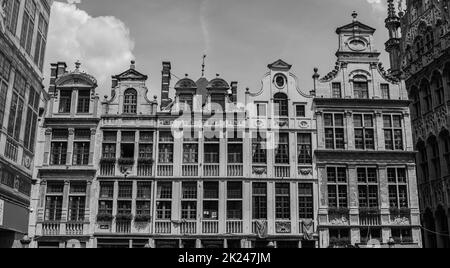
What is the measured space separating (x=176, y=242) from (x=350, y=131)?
11190 millimetres

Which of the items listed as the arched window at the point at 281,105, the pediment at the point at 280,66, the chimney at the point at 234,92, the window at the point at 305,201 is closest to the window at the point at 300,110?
the arched window at the point at 281,105

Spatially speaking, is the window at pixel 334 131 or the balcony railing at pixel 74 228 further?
the window at pixel 334 131

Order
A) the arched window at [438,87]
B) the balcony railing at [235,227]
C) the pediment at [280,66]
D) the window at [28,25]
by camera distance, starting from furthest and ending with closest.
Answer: the arched window at [438,87] → the pediment at [280,66] → the balcony railing at [235,227] → the window at [28,25]

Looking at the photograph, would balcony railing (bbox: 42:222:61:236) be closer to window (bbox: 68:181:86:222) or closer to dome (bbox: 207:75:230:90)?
window (bbox: 68:181:86:222)

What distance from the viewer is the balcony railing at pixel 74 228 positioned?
86.2 ft

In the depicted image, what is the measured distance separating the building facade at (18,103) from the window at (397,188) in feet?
61.3

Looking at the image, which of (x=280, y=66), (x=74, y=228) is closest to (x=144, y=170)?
(x=74, y=228)

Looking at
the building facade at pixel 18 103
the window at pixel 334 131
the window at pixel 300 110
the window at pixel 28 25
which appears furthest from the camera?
the window at pixel 300 110

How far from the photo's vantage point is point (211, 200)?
1067 inches

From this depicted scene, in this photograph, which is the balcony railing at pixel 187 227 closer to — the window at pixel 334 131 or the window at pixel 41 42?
the window at pixel 334 131

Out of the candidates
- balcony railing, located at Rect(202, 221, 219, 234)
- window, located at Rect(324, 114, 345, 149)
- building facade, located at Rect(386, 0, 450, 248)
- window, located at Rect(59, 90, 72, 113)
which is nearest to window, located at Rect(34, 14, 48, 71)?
window, located at Rect(59, 90, 72, 113)

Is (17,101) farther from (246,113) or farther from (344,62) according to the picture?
(344,62)

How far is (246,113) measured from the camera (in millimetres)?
28406
